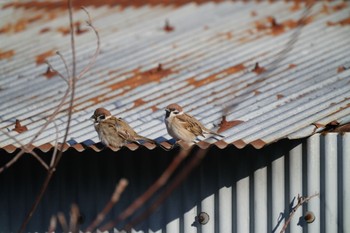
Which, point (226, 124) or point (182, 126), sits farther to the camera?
point (226, 124)

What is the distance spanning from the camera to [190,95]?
23.2 ft

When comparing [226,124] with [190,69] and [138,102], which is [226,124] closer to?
[138,102]

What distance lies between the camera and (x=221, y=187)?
6.02m

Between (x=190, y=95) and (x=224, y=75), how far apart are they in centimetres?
67

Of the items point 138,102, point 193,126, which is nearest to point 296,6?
point 138,102

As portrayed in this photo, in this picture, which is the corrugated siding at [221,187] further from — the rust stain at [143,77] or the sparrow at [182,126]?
the rust stain at [143,77]

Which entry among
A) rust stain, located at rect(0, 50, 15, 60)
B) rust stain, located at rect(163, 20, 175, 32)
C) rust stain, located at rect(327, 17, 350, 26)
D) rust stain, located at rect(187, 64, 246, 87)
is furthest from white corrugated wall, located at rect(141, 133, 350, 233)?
rust stain, located at rect(0, 50, 15, 60)

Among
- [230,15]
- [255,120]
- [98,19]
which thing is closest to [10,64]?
[98,19]

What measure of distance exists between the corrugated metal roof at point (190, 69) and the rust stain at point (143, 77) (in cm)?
1

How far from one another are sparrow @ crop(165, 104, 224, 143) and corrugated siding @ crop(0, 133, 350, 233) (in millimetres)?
291

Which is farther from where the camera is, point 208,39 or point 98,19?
point 98,19

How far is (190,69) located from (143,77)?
1.98 ft

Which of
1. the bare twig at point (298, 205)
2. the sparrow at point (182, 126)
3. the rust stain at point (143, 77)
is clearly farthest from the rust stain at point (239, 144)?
the rust stain at point (143, 77)

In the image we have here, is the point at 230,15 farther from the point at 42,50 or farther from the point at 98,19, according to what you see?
the point at 42,50
